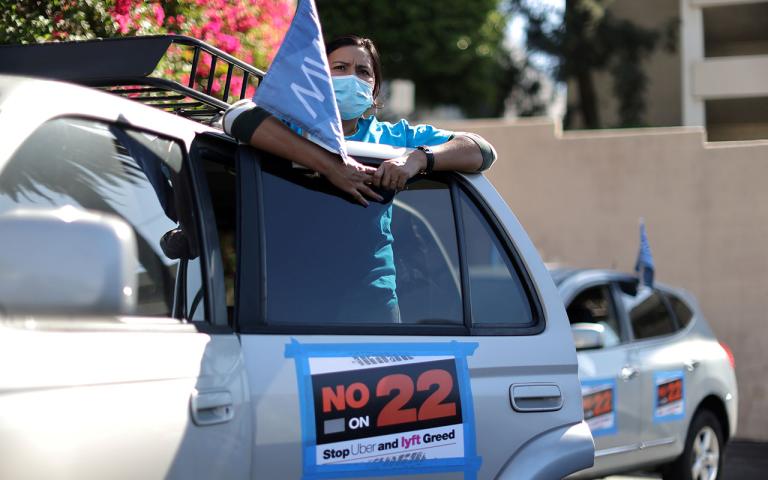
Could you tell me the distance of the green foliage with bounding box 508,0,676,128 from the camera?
25641 mm

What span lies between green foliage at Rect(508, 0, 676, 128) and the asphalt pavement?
14.8 meters

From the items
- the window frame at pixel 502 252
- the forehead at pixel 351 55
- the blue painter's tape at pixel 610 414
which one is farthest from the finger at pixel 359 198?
the blue painter's tape at pixel 610 414

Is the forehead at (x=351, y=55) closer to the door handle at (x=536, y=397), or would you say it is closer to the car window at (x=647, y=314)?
the door handle at (x=536, y=397)

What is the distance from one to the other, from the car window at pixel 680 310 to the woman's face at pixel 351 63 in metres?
5.34

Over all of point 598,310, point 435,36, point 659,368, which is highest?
point 435,36

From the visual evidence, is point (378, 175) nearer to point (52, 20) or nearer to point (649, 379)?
point (52, 20)

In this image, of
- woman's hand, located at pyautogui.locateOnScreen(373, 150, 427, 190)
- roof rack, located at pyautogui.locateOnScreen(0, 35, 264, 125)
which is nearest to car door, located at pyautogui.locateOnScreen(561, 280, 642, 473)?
woman's hand, located at pyautogui.locateOnScreen(373, 150, 427, 190)

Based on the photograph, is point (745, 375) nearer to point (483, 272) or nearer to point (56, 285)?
point (483, 272)

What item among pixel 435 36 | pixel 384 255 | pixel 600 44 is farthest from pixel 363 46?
pixel 435 36

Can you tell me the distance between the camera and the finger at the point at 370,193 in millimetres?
3215

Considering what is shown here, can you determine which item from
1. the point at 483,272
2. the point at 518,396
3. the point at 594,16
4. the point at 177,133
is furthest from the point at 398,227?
the point at 594,16

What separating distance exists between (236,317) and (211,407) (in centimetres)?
30

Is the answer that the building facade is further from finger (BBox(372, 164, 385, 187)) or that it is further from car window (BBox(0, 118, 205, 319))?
car window (BBox(0, 118, 205, 319))

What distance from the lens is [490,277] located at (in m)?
3.66
